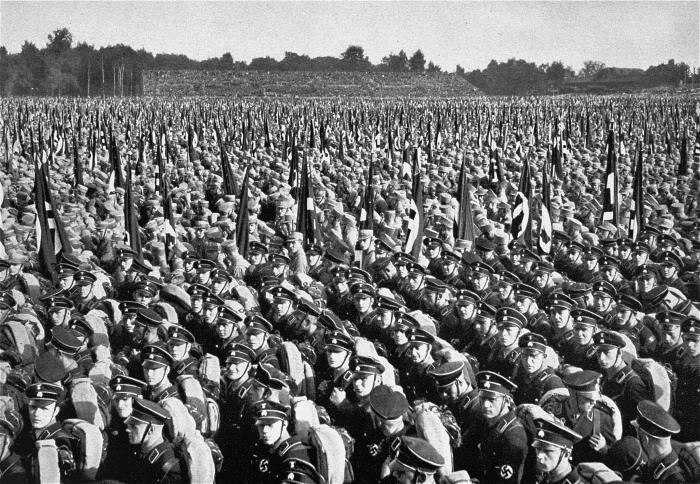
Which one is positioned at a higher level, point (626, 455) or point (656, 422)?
point (656, 422)

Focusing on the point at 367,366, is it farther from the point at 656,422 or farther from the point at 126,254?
the point at 126,254

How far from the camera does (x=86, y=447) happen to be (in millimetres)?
5488

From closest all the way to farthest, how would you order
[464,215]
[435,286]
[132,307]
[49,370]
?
[49,370]
[132,307]
[435,286]
[464,215]

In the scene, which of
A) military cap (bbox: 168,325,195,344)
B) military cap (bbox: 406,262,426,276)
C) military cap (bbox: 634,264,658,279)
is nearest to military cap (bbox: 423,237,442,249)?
military cap (bbox: 406,262,426,276)

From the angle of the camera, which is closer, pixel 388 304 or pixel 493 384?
pixel 493 384

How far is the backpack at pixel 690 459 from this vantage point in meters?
5.10

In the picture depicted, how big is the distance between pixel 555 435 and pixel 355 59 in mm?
82791

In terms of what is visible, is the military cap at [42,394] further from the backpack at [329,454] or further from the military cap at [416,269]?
the military cap at [416,269]

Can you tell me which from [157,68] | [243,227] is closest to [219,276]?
[243,227]

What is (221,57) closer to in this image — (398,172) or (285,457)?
(398,172)

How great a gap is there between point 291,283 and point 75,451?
470 centimetres

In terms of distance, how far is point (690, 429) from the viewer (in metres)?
6.92

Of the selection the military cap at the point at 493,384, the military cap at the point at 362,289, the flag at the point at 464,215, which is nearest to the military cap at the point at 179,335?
the military cap at the point at 362,289

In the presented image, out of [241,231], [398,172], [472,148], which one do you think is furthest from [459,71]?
[241,231]
